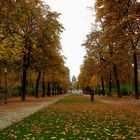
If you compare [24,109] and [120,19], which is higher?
[120,19]

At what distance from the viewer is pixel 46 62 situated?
52.3 m

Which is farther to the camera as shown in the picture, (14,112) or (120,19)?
(120,19)

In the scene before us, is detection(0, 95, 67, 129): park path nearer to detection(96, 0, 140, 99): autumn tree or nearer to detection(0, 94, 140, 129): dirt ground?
detection(0, 94, 140, 129): dirt ground

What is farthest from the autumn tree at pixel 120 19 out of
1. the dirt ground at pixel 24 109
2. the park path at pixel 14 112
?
the park path at pixel 14 112

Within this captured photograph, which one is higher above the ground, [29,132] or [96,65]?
[96,65]

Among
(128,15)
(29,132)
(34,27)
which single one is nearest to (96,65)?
(34,27)

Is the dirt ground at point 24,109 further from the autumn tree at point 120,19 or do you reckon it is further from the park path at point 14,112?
the autumn tree at point 120,19

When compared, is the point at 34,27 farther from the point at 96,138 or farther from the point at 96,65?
the point at 96,138

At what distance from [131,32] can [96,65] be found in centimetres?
2803

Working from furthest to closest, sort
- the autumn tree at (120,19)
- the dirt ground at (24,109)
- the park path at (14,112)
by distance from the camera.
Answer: the autumn tree at (120,19) → the dirt ground at (24,109) → the park path at (14,112)

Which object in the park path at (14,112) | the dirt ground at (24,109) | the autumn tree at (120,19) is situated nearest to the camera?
the park path at (14,112)

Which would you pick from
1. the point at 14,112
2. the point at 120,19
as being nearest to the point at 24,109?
the point at 14,112

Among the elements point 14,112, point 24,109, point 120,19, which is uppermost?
point 120,19

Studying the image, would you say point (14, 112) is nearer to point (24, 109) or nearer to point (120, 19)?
point (24, 109)
